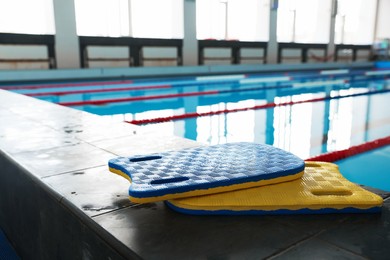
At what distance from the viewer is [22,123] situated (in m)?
2.43

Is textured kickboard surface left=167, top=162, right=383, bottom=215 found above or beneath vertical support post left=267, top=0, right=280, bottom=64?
beneath

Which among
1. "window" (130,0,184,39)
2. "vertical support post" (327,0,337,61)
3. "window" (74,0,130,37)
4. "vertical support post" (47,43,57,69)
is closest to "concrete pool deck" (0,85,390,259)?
"vertical support post" (47,43,57,69)

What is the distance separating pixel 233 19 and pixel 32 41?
7.78m

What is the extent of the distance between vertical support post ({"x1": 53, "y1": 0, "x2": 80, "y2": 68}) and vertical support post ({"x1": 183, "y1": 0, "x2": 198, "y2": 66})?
3881 mm

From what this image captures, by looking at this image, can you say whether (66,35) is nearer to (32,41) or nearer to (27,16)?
(32,41)

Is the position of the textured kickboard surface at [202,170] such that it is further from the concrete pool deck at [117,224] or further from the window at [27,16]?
the window at [27,16]

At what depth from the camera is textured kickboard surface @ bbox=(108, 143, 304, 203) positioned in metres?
0.94

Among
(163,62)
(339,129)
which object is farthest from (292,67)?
(339,129)

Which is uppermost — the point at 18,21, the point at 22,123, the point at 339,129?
the point at 18,21

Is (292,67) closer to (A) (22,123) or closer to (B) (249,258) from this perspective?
(A) (22,123)

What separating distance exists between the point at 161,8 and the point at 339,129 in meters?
9.82

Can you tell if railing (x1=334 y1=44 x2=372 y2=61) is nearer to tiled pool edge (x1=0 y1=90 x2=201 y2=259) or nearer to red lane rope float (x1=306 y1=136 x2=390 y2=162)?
red lane rope float (x1=306 y1=136 x2=390 y2=162)

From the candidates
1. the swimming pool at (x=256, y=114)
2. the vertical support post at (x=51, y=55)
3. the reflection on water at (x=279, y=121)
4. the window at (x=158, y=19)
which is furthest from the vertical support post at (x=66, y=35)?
the reflection on water at (x=279, y=121)

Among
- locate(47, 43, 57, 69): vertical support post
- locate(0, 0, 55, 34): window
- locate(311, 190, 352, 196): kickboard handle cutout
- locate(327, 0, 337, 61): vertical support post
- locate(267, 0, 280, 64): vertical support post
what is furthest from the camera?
locate(327, 0, 337, 61): vertical support post
